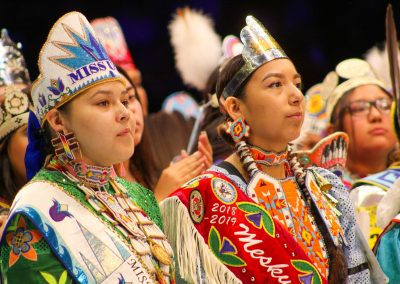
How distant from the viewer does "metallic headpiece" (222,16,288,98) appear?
330 centimetres

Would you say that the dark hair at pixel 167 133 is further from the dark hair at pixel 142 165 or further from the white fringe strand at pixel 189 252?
the white fringe strand at pixel 189 252

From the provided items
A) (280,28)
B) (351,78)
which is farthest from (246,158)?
(280,28)

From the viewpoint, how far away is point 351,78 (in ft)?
16.7

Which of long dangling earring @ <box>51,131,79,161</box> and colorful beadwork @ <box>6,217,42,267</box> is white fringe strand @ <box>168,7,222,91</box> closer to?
long dangling earring @ <box>51,131,79,161</box>

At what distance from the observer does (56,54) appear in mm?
2861

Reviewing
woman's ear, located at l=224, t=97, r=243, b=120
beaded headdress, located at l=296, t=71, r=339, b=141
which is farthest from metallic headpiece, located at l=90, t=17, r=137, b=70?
woman's ear, located at l=224, t=97, r=243, b=120

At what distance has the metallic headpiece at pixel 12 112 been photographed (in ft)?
12.2

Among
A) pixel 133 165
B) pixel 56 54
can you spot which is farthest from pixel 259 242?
pixel 133 165

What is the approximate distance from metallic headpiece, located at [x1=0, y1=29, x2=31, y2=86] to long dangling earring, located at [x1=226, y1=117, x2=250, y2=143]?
1144 mm

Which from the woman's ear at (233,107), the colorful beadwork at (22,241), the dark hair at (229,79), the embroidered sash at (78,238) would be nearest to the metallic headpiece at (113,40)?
the dark hair at (229,79)

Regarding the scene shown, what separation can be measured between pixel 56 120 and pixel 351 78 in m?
2.56

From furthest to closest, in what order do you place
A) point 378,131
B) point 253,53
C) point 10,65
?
point 378,131 → point 10,65 → point 253,53

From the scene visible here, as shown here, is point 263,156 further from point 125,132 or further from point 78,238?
point 78,238

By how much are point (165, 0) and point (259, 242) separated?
12.2 ft
